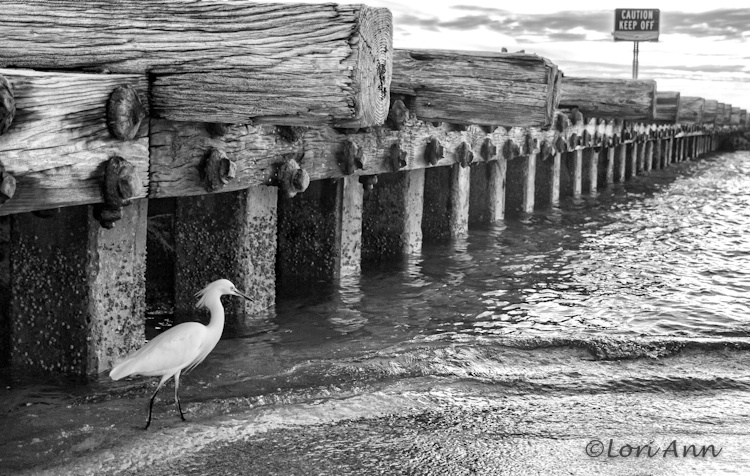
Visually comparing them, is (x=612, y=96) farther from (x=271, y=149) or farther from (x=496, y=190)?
(x=271, y=149)

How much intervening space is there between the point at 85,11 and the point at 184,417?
2.00 meters

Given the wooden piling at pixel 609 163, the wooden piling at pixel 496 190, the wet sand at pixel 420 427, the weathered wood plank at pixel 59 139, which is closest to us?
the weathered wood plank at pixel 59 139

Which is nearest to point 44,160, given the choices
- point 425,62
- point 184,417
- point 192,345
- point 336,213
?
point 192,345

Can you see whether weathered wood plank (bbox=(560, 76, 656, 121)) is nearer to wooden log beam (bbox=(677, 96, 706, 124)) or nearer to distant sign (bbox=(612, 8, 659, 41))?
wooden log beam (bbox=(677, 96, 706, 124))

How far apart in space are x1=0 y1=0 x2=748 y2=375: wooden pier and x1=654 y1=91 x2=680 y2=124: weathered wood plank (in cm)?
1292

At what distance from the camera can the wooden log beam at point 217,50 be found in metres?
4.35

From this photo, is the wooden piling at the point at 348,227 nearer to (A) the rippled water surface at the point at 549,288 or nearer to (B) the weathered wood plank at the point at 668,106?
(A) the rippled water surface at the point at 549,288

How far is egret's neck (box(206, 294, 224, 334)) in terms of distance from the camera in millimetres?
4814

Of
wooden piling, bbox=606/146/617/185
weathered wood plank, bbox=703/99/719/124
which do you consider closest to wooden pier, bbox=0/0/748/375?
wooden piling, bbox=606/146/617/185

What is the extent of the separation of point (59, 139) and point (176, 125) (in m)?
0.97

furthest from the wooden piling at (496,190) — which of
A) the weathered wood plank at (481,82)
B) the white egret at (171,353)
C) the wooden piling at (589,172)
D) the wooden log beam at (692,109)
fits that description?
the wooden log beam at (692,109)

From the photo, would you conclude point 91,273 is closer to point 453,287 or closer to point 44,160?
point 44,160

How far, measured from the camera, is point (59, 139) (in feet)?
13.1

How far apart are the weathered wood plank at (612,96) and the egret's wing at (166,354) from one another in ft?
33.6
